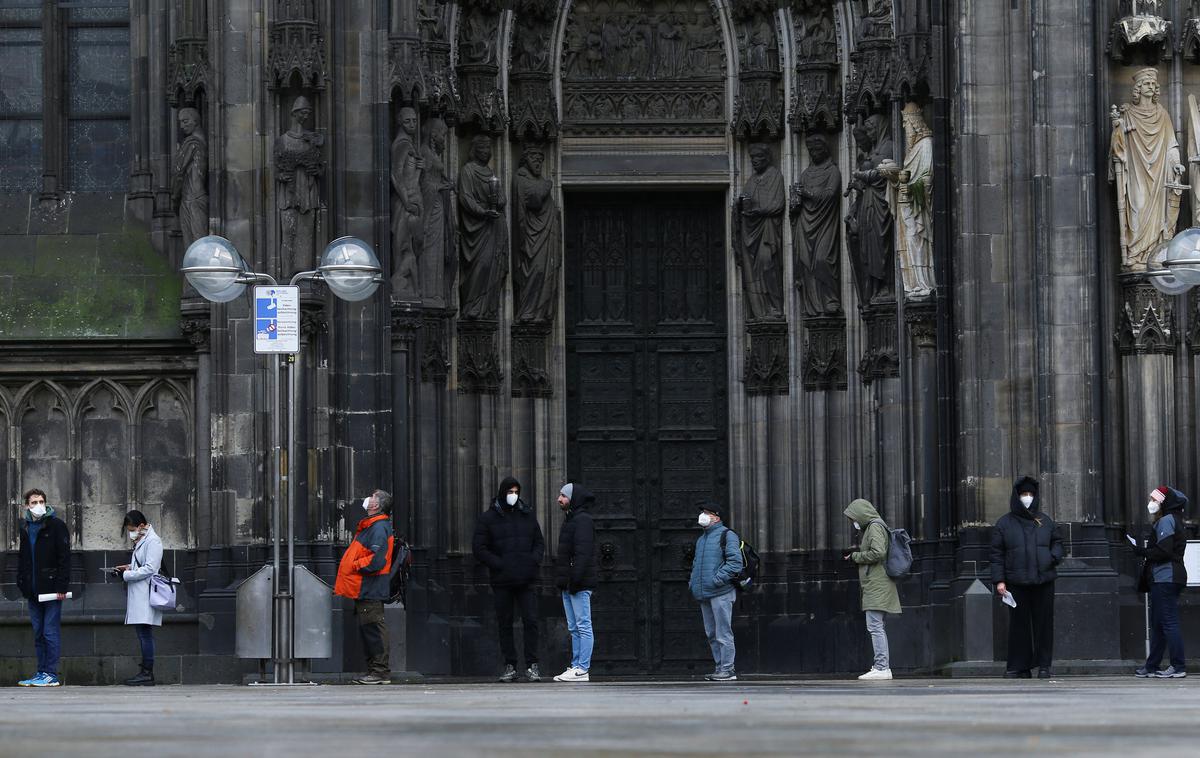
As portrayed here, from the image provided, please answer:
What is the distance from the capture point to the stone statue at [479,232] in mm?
28656

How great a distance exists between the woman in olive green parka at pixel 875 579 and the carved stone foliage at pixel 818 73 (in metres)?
5.20

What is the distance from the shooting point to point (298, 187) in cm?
2622

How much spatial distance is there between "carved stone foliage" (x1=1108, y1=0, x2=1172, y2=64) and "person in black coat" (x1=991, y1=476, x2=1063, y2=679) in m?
4.93

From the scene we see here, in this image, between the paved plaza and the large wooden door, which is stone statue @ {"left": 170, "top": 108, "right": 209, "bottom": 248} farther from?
the paved plaza

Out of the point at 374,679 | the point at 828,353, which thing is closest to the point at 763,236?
the point at 828,353

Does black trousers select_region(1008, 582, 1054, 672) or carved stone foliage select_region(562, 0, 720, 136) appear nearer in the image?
black trousers select_region(1008, 582, 1054, 672)

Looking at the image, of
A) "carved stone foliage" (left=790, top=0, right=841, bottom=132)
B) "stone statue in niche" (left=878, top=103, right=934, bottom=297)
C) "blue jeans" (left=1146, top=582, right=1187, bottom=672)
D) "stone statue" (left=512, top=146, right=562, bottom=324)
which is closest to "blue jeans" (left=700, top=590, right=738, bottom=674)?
"stone statue in niche" (left=878, top=103, right=934, bottom=297)

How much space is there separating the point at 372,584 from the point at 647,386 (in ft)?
22.2

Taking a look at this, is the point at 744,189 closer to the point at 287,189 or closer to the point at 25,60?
the point at 287,189

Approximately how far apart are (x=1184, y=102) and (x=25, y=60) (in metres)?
12.9

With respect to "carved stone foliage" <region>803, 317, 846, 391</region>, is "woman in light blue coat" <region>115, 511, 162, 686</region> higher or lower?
lower

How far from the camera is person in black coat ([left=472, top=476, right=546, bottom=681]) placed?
25.3 m

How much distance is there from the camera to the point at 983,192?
Answer: 26.1 meters

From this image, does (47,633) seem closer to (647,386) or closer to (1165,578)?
(647,386)
